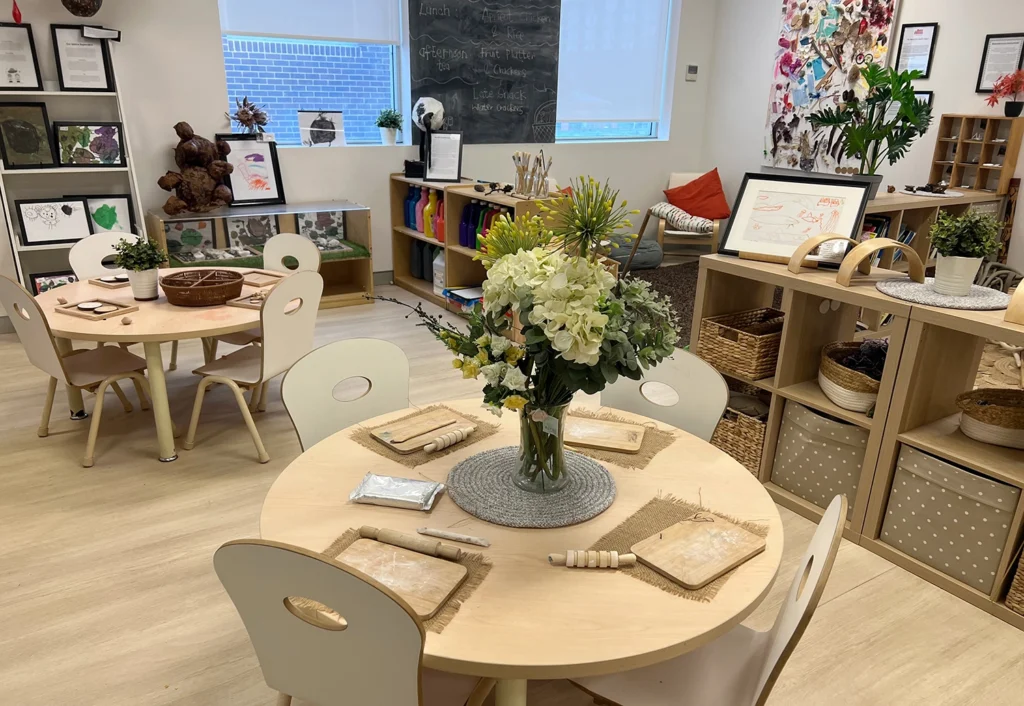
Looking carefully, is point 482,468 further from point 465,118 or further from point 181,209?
point 465,118

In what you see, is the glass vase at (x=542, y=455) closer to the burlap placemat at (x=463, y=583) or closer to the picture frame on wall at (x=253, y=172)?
the burlap placemat at (x=463, y=583)

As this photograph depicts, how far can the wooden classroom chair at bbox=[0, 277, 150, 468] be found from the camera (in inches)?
109

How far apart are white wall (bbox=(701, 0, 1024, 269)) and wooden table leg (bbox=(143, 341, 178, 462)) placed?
5293 millimetres

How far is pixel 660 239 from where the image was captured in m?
6.52

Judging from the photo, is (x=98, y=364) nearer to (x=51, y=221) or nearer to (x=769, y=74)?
(x=51, y=221)

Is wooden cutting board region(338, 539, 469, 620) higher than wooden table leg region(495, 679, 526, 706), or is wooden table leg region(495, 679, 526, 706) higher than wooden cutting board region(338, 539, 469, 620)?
wooden cutting board region(338, 539, 469, 620)

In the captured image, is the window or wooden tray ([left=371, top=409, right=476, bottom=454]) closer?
wooden tray ([left=371, top=409, right=476, bottom=454])

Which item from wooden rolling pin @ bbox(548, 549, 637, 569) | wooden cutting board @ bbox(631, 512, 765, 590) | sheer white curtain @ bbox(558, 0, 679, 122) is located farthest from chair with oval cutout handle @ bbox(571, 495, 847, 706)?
sheer white curtain @ bbox(558, 0, 679, 122)

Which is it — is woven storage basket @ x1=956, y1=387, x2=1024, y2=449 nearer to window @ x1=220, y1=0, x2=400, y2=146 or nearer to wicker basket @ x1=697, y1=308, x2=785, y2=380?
wicker basket @ x1=697, y1=308, x2=785, y2=380

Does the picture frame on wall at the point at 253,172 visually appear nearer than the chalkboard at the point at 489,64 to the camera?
Yes

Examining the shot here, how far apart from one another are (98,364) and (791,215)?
9.49 ft

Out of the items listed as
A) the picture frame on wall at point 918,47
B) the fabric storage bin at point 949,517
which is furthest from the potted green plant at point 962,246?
the picture frame on wall at point 918,47

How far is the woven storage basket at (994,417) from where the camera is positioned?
7.39 ft

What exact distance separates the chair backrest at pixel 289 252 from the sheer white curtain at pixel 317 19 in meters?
1.97
